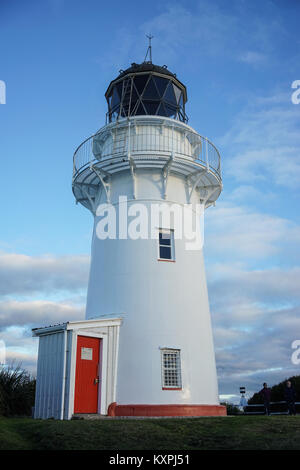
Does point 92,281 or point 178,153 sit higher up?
point 178,153

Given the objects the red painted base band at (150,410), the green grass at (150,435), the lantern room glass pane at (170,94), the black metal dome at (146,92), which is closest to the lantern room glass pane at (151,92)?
the black metal dome at (146,92)

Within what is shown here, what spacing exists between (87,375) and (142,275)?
14.5 feet

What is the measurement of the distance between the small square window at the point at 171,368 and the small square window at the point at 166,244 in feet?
12.8

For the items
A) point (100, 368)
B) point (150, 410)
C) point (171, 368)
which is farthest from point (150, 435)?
point (171, 368)

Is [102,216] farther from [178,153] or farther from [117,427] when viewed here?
[117,427]

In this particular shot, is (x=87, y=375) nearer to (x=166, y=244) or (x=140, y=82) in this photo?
(x=166, y=244)

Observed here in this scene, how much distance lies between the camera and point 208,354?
18609mm

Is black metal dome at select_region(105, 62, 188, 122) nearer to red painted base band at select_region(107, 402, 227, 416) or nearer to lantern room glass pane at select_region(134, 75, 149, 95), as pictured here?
lantern room glass pane at select_region(134, 75, 149, 95)

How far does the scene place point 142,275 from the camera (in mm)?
18578

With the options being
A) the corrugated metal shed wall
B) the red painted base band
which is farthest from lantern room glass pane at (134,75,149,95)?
the red painted base band

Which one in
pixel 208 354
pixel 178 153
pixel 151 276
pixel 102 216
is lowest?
pixel 208 354
